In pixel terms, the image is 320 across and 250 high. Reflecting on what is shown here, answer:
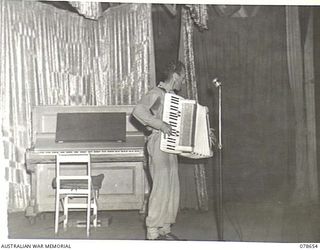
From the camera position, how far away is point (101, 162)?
3.42 meters

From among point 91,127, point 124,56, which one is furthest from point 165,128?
point 124,56

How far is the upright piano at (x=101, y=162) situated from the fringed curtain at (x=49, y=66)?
5.2 inches

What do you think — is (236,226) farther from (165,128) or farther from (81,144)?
(81,144)

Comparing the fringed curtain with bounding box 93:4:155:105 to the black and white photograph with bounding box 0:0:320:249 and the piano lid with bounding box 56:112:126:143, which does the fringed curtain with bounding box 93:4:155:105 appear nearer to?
the black and white photograph with bounding box 0:0:320:249

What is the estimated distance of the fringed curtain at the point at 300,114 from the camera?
320cm

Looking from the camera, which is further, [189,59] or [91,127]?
[189,59]

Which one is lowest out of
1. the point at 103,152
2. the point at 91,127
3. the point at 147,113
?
the point at 103,152

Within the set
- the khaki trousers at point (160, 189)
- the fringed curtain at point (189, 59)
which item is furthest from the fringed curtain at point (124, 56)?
the khaki trousers at point (160, 189)

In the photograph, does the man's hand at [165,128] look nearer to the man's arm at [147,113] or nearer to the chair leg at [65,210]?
the man's arm at [147,113]

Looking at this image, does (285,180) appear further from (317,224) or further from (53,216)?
(53,216)

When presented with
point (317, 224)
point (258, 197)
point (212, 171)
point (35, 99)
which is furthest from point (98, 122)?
point (317, 224)

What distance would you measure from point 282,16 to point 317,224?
1082mm

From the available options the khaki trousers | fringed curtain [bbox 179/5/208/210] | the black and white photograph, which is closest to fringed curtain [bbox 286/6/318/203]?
the black and white photograph

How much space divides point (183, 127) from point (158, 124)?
0.12 metres
